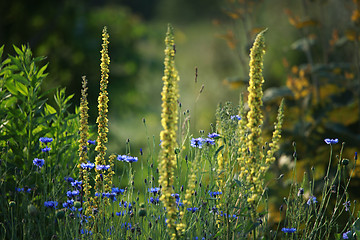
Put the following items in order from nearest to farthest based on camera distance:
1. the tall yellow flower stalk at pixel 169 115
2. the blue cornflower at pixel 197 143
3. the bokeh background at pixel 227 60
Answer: the tall yellow flower stalk at pixel 169 115 → the blue cornflower at pixel 197 143 → the bokeh background at pixel 227 60

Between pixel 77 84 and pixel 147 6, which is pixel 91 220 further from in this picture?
pixel 147 6

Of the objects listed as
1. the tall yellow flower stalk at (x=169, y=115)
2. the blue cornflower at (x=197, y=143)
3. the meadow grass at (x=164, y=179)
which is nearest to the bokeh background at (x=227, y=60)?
the meadow grass at (x=164, y=179)

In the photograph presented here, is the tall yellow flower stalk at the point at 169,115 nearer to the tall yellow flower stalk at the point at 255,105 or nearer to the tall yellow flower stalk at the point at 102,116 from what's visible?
the tall yellow flower stalk at the point at 255,105

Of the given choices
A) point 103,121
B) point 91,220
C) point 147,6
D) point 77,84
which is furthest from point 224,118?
point 147,6

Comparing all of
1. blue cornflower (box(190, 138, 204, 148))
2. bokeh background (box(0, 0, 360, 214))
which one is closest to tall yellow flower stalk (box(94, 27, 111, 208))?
blue cornflower (box(190, 138, 204, 148))

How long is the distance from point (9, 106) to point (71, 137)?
0.49m

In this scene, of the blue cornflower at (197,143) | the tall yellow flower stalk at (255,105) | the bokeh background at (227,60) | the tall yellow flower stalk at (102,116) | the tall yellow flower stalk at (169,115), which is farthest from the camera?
the bokeh background at (227,60)

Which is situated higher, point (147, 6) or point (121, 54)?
point (147, 6)

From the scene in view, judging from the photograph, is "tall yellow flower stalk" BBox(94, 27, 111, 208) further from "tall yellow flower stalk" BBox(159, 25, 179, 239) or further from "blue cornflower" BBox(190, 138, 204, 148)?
"tall yellow flower stalk" BBox(159, 25, 179, 239)

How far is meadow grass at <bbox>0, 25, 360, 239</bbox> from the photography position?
204 centimetres

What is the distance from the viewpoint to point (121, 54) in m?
10.1

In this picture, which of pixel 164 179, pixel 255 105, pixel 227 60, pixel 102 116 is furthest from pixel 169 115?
pixel 227 60

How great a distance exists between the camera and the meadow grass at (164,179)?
2.04 metres

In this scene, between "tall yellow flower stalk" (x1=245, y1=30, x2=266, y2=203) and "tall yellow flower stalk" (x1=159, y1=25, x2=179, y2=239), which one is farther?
"tall yellow flower stalk" (x1=245, y1=30, x2=266, y2=203)
